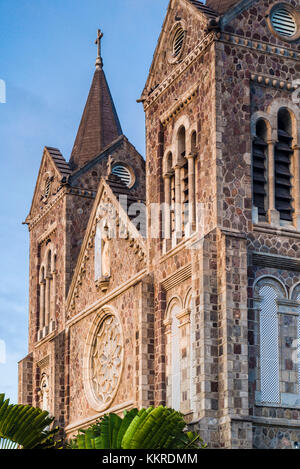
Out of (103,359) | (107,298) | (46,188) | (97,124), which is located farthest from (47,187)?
(103,359)

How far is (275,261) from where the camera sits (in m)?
31.5

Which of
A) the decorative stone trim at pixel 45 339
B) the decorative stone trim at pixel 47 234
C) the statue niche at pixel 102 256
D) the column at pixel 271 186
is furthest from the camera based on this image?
the decorative stone trim at pixel 47 234

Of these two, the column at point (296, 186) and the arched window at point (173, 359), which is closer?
the arched window at point (173, 359)

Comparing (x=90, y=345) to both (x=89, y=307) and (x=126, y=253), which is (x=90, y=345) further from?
(x=126, y=253)

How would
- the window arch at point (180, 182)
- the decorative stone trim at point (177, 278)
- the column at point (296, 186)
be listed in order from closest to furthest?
the decorative stone trim at point (177, 278) → the column at point (296, 186) → the window arch at point (180, 182)

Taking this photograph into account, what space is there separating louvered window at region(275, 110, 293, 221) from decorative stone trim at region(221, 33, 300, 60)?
5.24 feet

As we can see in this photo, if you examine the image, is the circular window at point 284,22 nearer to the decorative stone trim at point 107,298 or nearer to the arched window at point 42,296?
the decorative stone trim at point 107,298

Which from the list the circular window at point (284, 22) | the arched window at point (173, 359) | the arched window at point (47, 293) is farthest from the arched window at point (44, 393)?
the circular window at point (284, 22)

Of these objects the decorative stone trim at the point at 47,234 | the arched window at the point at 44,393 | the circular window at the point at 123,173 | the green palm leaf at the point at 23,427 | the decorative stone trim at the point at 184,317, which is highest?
the circular window at the point at 123,173

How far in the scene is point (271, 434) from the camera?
2991 centimetres

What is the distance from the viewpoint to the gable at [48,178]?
1703 inches

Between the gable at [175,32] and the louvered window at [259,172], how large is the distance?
3.14 metres

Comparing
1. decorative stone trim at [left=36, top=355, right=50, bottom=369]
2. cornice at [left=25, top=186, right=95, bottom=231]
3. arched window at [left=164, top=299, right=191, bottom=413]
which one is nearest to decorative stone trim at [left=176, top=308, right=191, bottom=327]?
arched window at [left=164, top=299, right=191, bottom=413]
